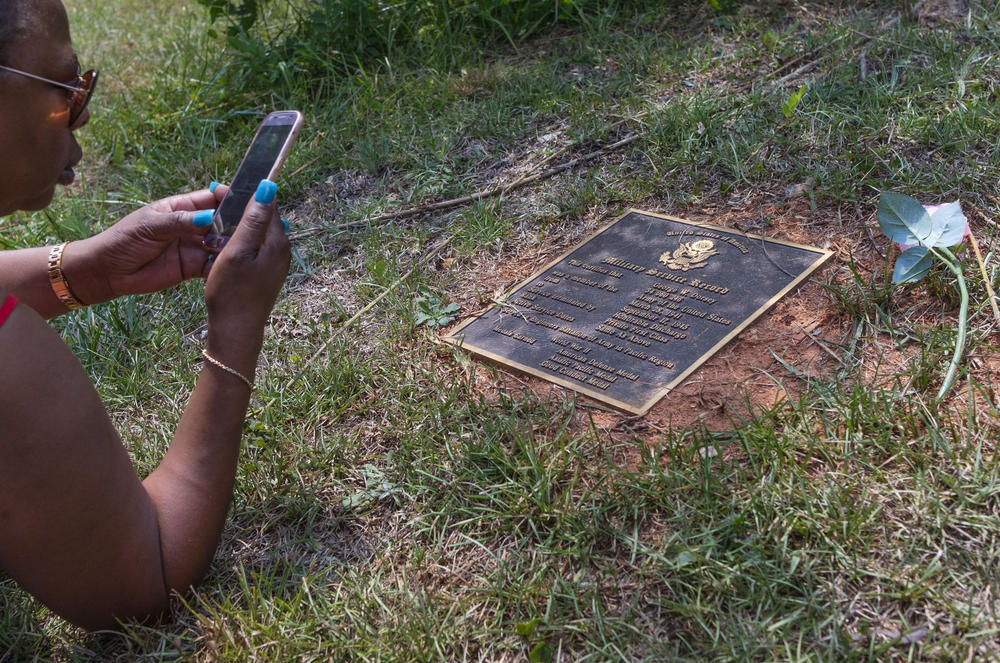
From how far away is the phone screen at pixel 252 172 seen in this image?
2238 millimetres

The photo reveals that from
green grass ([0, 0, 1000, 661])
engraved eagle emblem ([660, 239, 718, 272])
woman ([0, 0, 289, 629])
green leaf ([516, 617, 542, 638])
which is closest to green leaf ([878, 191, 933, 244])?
green grass ([0, 0, 1000, 661])

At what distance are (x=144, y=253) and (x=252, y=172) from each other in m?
0.38

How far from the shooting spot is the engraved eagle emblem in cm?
271

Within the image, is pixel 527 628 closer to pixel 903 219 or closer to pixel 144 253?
pixel 144 253

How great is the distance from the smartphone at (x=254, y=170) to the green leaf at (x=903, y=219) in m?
1.65

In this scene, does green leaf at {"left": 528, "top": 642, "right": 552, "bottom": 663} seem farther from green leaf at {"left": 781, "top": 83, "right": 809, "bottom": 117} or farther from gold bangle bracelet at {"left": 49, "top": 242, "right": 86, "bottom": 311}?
green leaf at {"left": 781, "top": 83, "right": 809, "bottom": 117}

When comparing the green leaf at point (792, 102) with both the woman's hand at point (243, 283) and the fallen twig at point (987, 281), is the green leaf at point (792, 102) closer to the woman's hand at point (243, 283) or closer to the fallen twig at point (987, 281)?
the fallen twig at point (987, 281)

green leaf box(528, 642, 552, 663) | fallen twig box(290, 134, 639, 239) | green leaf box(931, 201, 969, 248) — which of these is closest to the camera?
green leaf box(528, 642, 552, 663)

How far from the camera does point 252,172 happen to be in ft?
7.48

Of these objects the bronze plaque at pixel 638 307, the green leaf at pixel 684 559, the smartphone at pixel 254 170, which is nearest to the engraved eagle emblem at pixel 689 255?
the bronze plaque at pixel 638 307

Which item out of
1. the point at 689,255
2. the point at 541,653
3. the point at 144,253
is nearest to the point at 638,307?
the point at 689,255

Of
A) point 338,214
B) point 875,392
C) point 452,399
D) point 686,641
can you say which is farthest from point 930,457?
point 338,214

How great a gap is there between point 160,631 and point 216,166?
2.50 metres

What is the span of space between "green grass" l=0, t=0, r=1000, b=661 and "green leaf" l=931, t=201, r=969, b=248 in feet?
0.41
